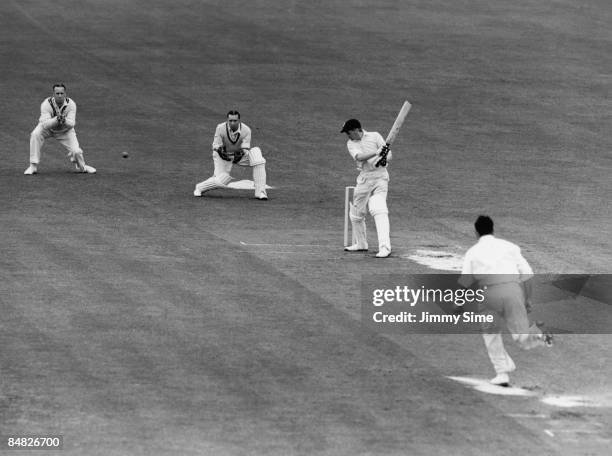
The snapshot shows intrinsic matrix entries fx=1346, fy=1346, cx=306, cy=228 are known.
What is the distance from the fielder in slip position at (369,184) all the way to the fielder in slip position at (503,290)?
24.1 feet

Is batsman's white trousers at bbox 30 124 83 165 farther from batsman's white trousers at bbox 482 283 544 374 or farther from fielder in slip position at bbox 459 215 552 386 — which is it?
batsman's white trousers at bbox 482 283 544 374

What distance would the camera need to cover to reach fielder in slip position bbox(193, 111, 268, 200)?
95.2 ft

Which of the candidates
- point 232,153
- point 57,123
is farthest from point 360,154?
point 57,123

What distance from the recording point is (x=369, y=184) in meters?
23.2

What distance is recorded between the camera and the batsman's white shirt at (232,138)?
29.0m

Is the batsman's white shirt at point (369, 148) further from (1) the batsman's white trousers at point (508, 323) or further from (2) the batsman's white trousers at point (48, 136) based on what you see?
(2) the batsman's white trousers at point (48, 136)

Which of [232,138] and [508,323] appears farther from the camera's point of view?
[232,138]

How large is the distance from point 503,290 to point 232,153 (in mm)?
14637

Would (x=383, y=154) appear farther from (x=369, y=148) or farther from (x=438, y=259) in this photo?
(x=438, y=259)

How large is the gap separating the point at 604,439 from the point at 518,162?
2191cm

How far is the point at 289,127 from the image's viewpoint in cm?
3934

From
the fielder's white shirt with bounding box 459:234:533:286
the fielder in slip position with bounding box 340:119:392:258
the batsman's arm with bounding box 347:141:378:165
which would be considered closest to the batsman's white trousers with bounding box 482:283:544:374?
the fielder's white shirt with bounding box 459:234:533:286

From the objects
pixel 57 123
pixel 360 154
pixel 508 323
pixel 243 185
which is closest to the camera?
pixel 508 323

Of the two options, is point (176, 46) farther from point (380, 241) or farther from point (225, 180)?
point (380, 241)
